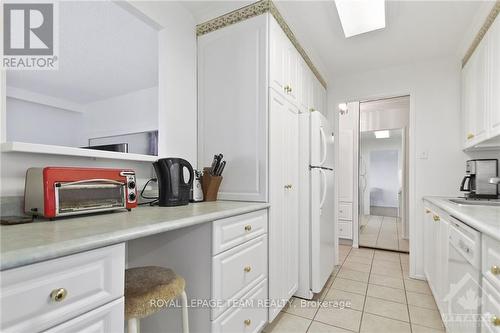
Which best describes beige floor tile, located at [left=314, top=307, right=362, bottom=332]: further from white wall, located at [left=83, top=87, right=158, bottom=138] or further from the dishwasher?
white wall, located at [left=83, top=87, right=158, bottom=138]

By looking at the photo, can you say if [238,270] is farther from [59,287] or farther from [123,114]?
[123,114]

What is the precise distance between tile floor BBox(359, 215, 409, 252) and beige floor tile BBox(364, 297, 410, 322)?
1770 mm

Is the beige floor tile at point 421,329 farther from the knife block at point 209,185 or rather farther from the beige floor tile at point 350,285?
the knife block at point 209,185

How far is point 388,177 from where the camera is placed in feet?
16.3

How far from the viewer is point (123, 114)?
4172mm

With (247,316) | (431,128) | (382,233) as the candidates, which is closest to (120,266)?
(247,316)

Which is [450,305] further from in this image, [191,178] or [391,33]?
[391,33]

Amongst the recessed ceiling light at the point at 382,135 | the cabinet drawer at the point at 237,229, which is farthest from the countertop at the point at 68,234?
the recessed ceiling light at the point at 382,135

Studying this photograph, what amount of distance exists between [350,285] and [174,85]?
2.47m

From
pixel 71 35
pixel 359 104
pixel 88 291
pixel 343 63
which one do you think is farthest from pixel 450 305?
→ pixel 71 35

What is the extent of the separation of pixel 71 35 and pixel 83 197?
1990mm

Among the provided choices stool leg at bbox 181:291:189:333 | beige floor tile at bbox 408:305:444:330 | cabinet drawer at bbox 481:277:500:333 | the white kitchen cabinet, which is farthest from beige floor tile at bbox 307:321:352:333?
stool leg at bbox 181:291:189:333

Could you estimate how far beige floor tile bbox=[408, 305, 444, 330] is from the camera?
182cm

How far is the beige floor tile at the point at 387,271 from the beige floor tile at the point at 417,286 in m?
0.15
